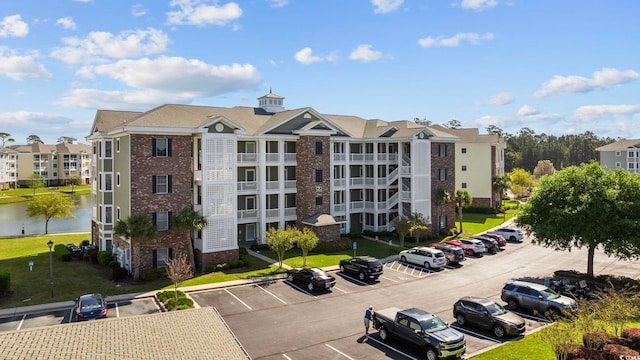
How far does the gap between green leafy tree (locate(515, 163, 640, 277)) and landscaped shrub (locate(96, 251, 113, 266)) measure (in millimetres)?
32599

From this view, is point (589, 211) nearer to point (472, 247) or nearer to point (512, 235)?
point (472, 247)

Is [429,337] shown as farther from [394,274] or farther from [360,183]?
[360,183]

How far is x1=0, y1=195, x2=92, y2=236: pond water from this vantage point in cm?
6581

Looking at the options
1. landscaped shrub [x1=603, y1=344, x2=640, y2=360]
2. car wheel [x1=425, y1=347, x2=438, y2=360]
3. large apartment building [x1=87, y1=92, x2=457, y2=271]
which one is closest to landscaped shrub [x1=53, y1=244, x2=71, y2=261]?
large apartment building [x1=87, y1=92, x2=457, y2=271]

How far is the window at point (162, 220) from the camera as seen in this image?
3334cm

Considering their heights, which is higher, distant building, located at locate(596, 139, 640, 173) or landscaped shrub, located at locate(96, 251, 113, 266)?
distant building, located at locate(596, 139, 640, 173)

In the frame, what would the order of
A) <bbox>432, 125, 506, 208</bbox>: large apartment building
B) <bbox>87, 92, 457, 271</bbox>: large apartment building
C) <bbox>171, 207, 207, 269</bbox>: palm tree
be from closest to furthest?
<bbox>171, 207, 207, 269</bbox>: palm tree, <bbox>87, 92, 457, 271</bbox>: large apartment building, <bbox>432, 125, 506, 208</bbox>: large apartment building

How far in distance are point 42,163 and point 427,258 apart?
133m

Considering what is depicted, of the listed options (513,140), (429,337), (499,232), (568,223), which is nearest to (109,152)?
(429,337)

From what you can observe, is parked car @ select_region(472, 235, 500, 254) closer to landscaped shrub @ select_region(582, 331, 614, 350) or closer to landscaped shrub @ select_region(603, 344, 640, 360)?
landscaped shrub @ select_region(582, 331, 614, 350)

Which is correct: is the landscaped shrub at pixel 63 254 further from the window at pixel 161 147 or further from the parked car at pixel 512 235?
the parked car at pixel 512 235

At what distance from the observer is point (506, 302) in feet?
86.4

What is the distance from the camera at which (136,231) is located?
31.0 m

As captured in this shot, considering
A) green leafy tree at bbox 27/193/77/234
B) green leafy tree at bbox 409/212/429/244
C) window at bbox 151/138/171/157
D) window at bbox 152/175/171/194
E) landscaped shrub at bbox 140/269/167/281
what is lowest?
landscaped shrub at bbox 140/269/167/281
